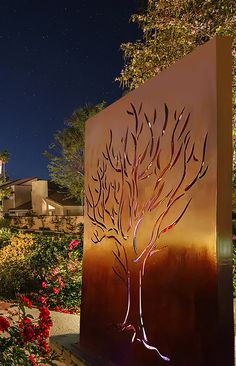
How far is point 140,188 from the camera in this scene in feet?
16.2

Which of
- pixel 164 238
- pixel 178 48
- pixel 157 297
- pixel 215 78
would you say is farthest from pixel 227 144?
pixel 178 48

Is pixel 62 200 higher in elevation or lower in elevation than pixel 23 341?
higher

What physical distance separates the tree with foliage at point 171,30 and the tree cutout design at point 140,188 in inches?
186

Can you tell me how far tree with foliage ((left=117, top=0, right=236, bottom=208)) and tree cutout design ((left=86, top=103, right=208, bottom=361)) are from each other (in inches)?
186

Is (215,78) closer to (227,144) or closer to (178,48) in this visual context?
(227,144)

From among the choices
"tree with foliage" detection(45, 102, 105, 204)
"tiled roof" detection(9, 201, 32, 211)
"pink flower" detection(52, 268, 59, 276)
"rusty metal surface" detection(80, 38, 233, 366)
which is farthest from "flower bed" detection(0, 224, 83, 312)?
"tiled roof" detection(9, 201, 32, 211)

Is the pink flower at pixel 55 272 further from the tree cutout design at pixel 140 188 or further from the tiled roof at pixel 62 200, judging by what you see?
the tiled roof at pixel 62 200

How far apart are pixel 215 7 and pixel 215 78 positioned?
645cm

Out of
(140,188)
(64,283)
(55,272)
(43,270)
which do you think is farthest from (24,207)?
(140,188)

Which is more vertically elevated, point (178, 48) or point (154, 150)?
point (178, 48)

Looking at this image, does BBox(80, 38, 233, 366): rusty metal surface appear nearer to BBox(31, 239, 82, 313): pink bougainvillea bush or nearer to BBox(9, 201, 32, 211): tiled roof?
BBox(31, 239, 82, 313): pink bougainvillea bush

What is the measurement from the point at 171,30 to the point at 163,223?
6512 mm

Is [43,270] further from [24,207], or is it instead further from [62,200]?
[24,207]

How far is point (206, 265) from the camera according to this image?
13.0 ft
